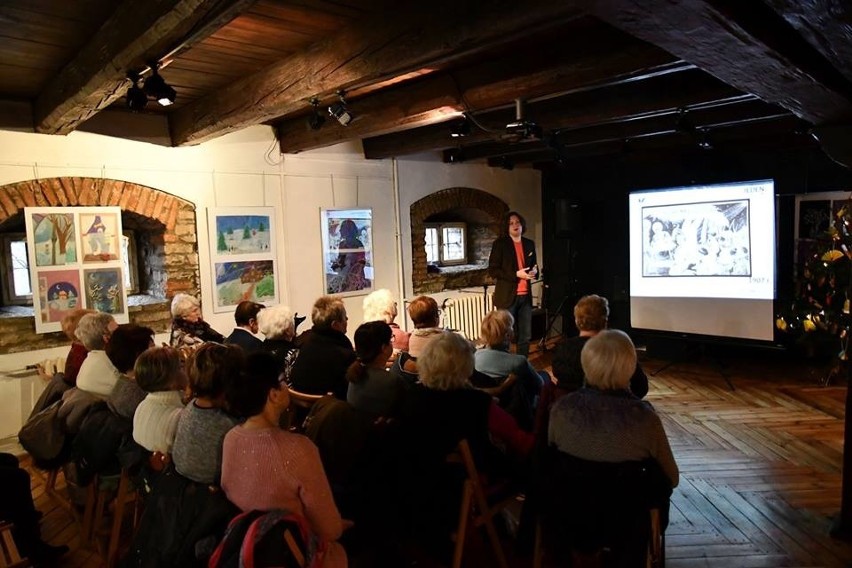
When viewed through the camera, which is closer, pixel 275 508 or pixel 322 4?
pixel 275 508

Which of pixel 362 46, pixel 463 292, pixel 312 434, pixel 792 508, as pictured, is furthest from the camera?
pixel 463 292

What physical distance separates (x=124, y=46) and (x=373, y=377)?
71.1 inches

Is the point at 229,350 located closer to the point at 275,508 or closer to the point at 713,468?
the point at 275,508

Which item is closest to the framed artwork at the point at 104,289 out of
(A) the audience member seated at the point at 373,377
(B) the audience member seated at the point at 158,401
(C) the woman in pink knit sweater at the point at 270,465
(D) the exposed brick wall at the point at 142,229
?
(D) the exposed brick wall at the point at 142,229

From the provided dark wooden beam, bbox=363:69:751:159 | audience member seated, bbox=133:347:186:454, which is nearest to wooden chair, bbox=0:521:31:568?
audience member seated, bbox=133:347:186:454

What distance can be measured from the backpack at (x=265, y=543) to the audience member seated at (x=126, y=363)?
130 cm

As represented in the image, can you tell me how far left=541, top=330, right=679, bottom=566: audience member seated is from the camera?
6.36 feet

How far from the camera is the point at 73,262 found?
13.6ft

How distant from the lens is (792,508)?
9.84ft

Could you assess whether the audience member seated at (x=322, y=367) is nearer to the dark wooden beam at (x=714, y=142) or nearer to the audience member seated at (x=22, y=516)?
the audience member seated at (x=22, y=516)

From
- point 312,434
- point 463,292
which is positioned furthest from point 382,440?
point 463,292

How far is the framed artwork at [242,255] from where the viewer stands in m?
4.91

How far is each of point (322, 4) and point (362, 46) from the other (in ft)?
0.93

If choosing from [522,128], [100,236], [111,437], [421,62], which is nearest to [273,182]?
[100,236]
